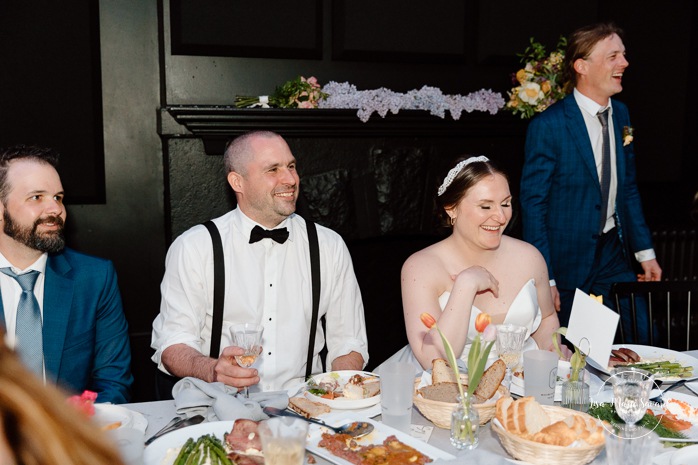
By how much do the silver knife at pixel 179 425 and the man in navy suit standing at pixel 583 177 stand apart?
7.42ft

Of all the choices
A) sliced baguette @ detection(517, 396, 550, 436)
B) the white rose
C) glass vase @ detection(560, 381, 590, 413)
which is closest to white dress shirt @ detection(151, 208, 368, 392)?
glass vase @ detection(560, 381, 590, 413)

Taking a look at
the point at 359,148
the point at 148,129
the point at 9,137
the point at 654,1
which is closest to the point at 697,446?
the point at 359,148

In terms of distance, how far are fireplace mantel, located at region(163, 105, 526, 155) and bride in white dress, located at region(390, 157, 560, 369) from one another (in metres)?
1.44

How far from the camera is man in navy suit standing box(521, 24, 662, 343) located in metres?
3.65

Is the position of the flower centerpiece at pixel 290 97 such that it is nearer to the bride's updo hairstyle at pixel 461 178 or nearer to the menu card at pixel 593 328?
the bride's updo hairstyle at pixel 461 178

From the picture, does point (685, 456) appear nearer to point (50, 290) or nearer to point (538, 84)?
point (50, 290)

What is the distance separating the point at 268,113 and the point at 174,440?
260 cm

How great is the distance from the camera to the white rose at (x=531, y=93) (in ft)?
14.1

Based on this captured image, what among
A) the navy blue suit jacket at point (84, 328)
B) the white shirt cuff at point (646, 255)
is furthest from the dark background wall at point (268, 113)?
the navy blue suit jacket at point (84, 328)

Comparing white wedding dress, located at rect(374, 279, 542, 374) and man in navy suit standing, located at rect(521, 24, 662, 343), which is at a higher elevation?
man in navy suit standing, located at rect(521, 24, 662, 343)

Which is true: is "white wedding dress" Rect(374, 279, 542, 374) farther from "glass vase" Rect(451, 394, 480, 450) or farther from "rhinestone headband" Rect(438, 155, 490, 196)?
"glass vase" Rect(451, 394, 480, 450)

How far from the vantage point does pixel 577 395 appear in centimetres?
180

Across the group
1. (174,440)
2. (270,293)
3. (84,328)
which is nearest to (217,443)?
(174,440)

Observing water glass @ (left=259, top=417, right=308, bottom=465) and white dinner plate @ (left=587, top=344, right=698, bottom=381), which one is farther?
white dinner plate @ (left=587, top=344, right=698, bottom=381)
